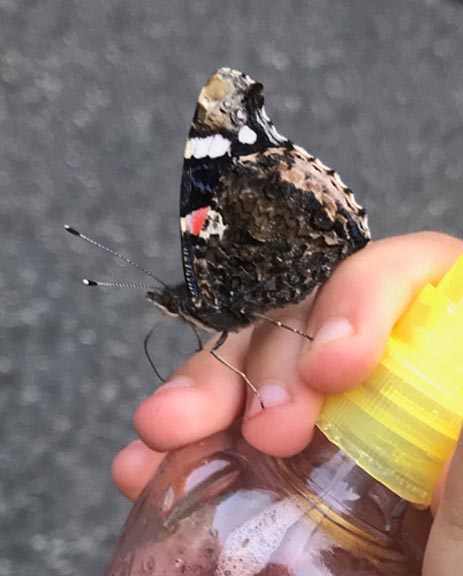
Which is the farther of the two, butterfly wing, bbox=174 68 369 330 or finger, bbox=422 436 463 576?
butterfly wing, bbox=174 68 369 330

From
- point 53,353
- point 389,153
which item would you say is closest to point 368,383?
point 53,353

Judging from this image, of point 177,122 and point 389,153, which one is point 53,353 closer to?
point 177,122

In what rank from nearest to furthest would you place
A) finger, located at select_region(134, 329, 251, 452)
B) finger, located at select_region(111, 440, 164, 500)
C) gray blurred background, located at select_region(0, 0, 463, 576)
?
finger, located at select_region(134, 329, 251, 452)
finger, located at select_region(111, 440, 164, 500)
gray blurred background, located at select_region(0, 0, 463, 576)

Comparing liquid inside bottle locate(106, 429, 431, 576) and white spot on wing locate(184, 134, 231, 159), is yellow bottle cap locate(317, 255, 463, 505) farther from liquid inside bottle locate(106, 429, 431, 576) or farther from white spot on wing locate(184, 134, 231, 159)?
white spot on wing locate(184, 134, 231, 159)

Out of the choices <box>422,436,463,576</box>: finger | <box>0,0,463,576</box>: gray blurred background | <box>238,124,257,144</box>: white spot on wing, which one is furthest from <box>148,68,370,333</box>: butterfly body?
<box>0,0,463,576</box>: gray blurred background

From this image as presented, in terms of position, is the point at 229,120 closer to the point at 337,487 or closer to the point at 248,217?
the point at 248,217

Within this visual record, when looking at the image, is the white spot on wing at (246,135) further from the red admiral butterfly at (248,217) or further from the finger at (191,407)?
the finger at (191,407)

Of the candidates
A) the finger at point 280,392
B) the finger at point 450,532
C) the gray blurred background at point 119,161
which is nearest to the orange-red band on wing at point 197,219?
the finger at point 280,392
